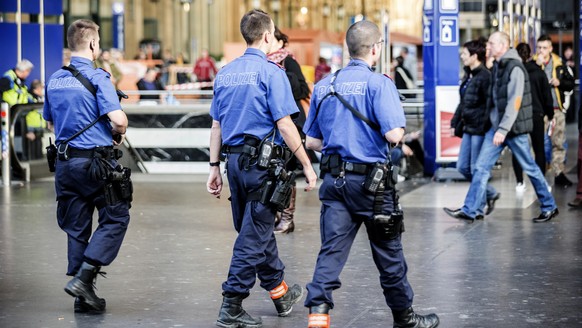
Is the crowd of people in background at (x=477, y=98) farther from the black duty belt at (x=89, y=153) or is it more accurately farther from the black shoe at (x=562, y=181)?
the black duty belt at (x=89, y=153)

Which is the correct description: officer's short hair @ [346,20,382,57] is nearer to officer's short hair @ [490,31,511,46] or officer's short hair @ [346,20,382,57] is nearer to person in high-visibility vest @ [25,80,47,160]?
officer's short hair @ [490,31,511,46]

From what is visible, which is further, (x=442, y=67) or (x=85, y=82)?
(x=442, y=67)

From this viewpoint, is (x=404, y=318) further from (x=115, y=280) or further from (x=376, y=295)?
(x=115, y=280)

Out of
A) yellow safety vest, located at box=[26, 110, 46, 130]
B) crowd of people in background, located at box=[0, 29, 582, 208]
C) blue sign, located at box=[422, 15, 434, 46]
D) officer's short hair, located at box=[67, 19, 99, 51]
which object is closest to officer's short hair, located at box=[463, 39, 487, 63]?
crowd of people in background, located at box=[0, 29, 582, 208]

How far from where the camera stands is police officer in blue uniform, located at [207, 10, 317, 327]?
7.11 meters

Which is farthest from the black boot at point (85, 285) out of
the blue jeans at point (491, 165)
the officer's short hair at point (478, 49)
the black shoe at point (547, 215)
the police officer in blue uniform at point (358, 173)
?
the officer's short hair at point (478, 49)

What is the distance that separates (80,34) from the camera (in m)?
7.61

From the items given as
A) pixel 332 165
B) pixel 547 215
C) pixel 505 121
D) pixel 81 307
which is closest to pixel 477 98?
pixel 505 121

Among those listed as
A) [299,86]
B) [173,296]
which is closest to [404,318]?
[173,296]

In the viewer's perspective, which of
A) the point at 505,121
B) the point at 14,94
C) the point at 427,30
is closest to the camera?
the point at 505,121

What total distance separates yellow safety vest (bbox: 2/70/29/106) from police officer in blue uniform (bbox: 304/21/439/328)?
1202 centimetres

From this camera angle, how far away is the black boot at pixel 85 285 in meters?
7.54

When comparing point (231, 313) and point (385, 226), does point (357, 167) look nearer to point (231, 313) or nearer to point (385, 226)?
point (385, 226)

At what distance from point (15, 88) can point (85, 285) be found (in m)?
11.2
